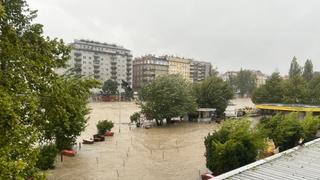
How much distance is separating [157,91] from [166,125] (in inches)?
198

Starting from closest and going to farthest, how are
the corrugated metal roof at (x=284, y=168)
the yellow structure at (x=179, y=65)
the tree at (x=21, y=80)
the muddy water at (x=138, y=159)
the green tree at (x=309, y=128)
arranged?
the tree at (x=21, y=80), the corrugated metal roof at (x=284, y=168), the muddy water at (x=138, y=159), the green tree at (x=309, y=128), the yellow structure at (x=179, y=65)

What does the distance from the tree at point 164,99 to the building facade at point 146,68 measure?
106 m

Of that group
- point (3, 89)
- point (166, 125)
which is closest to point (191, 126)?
point (166, 125)

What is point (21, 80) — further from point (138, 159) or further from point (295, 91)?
point (295, 91)

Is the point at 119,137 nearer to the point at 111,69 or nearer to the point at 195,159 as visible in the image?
the point at 195,159

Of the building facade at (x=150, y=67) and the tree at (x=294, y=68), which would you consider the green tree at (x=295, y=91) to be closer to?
the tree at (x=294, y=68)

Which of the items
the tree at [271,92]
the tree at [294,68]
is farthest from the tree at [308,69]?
the tree at [271,92]

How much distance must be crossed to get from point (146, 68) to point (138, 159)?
131 m

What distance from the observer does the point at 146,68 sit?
157 metres

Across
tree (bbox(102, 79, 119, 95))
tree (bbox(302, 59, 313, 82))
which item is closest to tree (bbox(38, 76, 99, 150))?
tree (bbox(302, 59, 313, 82))

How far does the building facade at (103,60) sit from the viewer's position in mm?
135212

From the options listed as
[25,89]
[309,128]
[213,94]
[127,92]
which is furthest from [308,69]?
[25,89]

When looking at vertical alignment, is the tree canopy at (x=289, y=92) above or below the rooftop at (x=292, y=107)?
above

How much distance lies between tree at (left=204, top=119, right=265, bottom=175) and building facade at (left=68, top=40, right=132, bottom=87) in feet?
382
